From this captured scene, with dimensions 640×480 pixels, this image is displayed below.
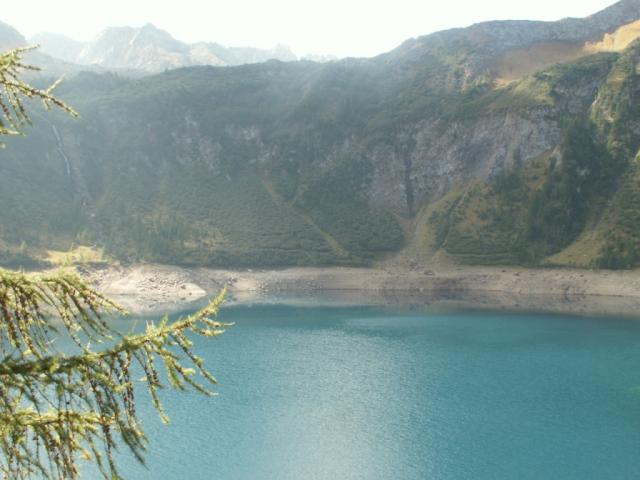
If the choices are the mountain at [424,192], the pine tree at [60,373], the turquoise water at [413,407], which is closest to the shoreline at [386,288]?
the mountain at [424,192]

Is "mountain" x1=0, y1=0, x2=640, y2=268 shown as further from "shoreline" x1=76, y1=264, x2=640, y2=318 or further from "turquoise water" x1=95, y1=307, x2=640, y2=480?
"turquoise water" x1=95, y1=307, x2=640, y2=480

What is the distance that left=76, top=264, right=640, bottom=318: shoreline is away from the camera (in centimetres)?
11944

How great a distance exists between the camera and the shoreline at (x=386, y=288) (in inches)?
4702

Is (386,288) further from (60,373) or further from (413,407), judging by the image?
(60,373)

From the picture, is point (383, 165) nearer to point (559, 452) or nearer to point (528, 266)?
point (528, 266)

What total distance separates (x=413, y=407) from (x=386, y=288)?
84.5 metres

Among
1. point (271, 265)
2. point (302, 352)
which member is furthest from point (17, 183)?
point (302, 352)

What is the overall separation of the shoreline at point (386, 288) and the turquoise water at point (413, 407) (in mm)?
22373

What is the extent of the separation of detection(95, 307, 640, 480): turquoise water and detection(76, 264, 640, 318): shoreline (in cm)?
2237

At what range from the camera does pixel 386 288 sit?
144 meters

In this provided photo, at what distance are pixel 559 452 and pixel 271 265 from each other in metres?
115

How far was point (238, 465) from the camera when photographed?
47.8 m

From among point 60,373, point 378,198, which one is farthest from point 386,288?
point 60,373

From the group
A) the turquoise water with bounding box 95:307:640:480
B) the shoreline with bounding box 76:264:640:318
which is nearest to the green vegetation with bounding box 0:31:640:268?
the shoreline with bounding box 76:264:640:318
